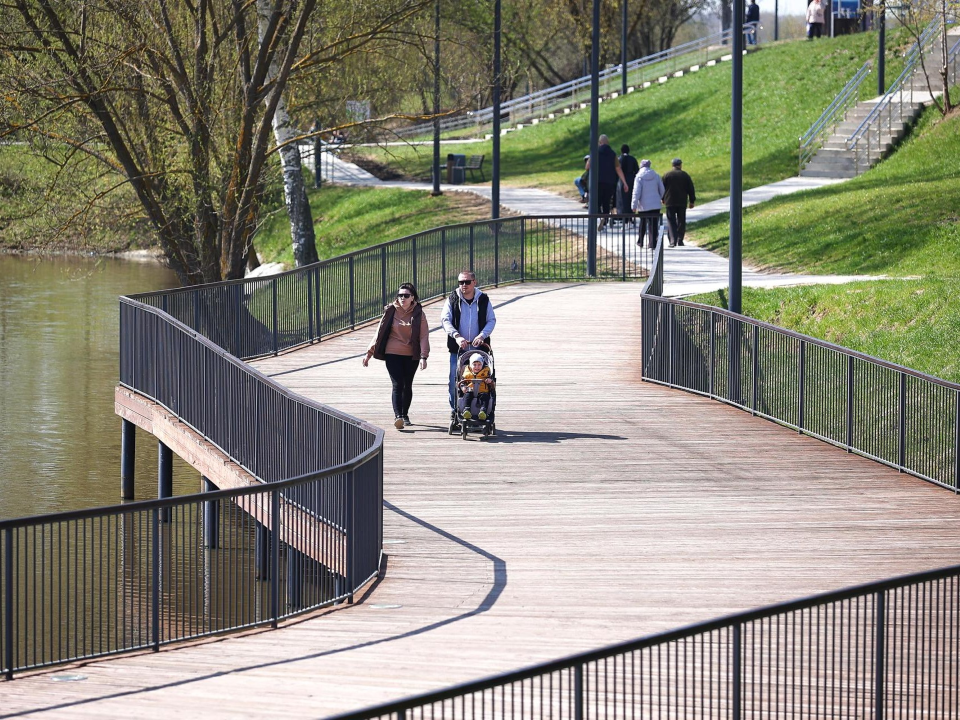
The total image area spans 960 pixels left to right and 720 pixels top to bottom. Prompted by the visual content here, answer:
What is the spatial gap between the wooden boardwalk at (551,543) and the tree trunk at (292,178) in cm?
1129

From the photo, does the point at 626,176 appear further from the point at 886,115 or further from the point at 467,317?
the point at 467,317

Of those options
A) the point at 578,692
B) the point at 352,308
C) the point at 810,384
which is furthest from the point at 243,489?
the point at 352,308

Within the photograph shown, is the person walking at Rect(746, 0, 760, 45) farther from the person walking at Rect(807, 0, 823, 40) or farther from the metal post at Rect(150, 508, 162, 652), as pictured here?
the metal post at Rect(150, 508, 162, 652)

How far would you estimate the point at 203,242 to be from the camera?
30.5m

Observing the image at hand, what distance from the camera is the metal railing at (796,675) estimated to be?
7.96 meters

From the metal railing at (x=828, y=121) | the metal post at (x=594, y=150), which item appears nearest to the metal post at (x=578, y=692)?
the metal post at (x=594, y=150)

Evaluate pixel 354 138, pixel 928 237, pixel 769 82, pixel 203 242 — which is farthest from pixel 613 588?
pixel 769 82

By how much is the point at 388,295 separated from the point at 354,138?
838 cm

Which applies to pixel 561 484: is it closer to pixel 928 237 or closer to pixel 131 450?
pixel 131 450

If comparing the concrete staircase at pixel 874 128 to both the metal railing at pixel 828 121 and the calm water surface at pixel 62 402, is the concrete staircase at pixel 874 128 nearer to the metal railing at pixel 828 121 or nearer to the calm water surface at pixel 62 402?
→ the metal railing at pixel 828 121

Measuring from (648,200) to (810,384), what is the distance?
13786 millimetres

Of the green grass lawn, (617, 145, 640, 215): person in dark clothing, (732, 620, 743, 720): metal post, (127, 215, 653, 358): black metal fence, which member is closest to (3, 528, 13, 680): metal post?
(732, 620, 743, 720): metal post

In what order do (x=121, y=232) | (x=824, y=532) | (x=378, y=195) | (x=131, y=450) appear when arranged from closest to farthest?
(x=824, y=532), (x=131, y=450), (x=121, y=232), (x=378, y=195)

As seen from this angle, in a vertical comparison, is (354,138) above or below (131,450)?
above
